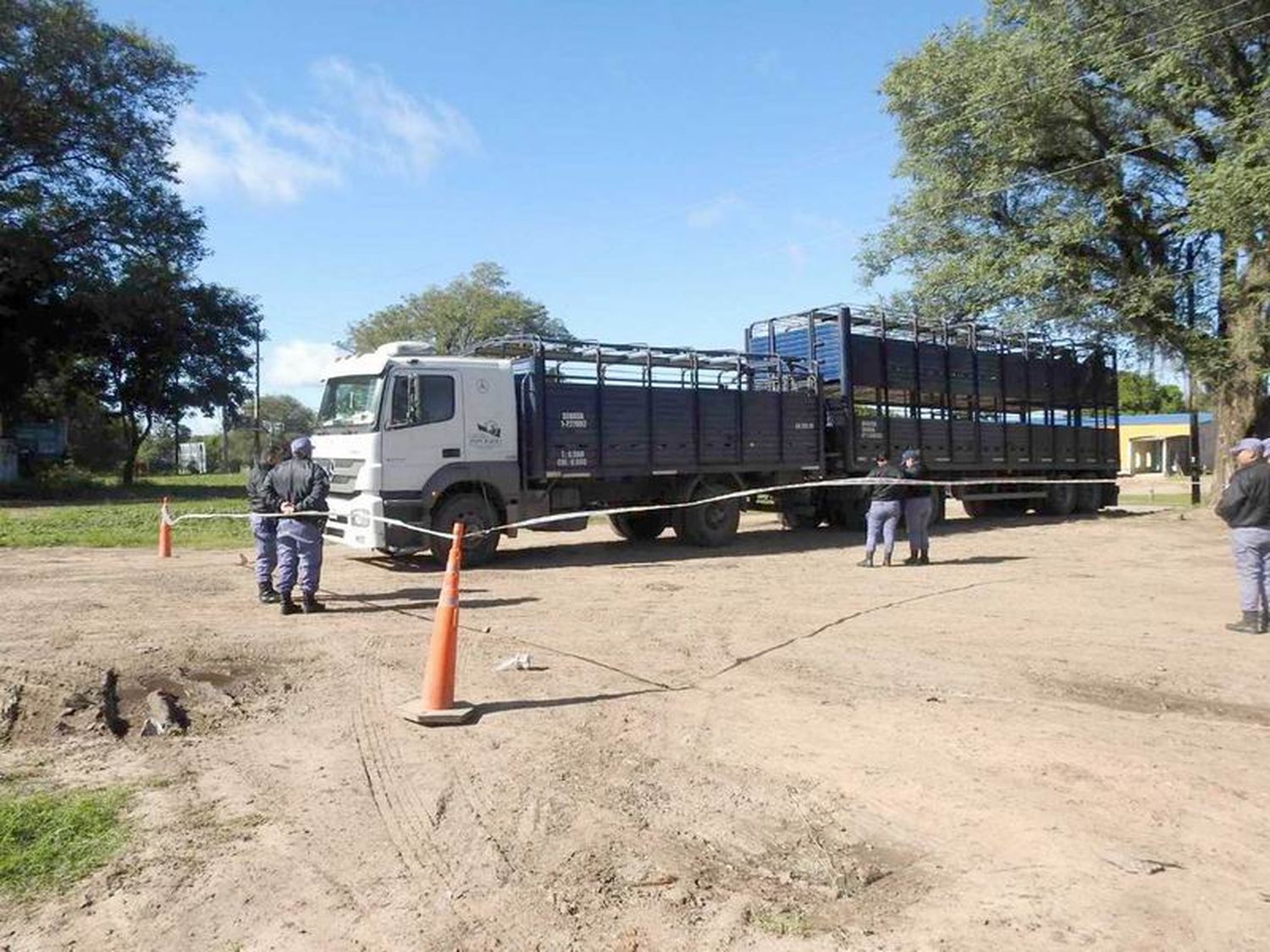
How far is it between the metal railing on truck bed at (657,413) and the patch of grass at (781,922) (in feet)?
35.0

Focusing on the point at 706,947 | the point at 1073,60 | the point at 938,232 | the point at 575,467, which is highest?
the point at 1073,60

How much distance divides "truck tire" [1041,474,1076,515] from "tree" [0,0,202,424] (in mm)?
30111

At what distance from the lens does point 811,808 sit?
4.36 m

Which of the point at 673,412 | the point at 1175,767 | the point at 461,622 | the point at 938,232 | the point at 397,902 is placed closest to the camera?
the point at 397,902

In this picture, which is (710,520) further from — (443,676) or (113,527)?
(113,527)

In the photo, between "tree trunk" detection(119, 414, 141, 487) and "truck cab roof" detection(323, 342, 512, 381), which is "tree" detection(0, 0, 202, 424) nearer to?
"tree trunk" detection(119, 414, 141, 487)

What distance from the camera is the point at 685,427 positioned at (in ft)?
50.7

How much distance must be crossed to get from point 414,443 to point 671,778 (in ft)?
28.7

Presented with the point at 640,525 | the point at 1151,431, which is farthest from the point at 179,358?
the point at 1151,431

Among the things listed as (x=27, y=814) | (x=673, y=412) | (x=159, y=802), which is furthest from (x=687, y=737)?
(x=673, y=412)

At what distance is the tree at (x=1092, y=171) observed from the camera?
19141 mm

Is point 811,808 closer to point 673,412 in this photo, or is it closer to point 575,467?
point 575,467

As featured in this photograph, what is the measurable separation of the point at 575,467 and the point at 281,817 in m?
10.2

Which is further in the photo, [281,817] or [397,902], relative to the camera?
[281,817]
